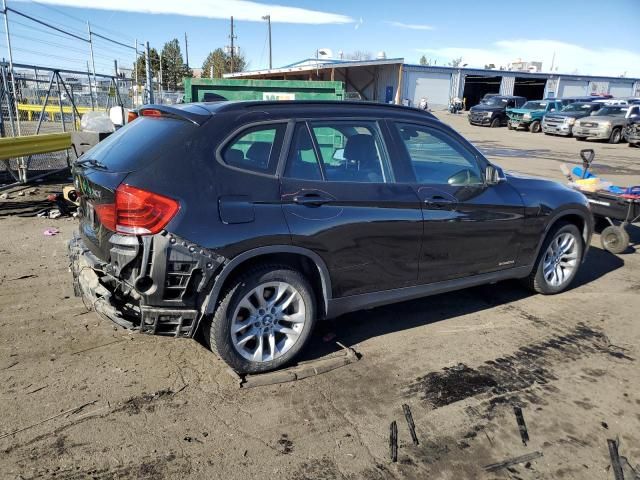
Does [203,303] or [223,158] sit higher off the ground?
[223,158]

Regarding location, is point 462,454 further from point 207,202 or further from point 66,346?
point 66,346

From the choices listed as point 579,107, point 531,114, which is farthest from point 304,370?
point 531,114

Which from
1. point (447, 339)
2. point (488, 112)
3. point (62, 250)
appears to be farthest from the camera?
point (488, 112)

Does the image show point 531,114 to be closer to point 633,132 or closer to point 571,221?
point 633,132

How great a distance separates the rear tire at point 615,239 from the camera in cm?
693

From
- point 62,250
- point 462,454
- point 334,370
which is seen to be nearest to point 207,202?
point 334,370

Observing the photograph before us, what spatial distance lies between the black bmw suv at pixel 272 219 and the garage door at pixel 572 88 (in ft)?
189

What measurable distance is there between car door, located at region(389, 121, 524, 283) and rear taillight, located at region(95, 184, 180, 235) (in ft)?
6.25

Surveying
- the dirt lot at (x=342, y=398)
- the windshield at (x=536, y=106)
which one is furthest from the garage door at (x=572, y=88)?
the dirt lot at (x=342, y=398)

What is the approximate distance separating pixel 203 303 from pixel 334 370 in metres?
1.10

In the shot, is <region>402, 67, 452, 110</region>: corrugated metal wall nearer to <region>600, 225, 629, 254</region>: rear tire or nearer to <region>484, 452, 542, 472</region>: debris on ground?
<region>600, 225, 629, 254</region>: rear tire

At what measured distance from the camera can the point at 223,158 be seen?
329 centimetres

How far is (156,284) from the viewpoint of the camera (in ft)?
10.1

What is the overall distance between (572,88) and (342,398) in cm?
6121
